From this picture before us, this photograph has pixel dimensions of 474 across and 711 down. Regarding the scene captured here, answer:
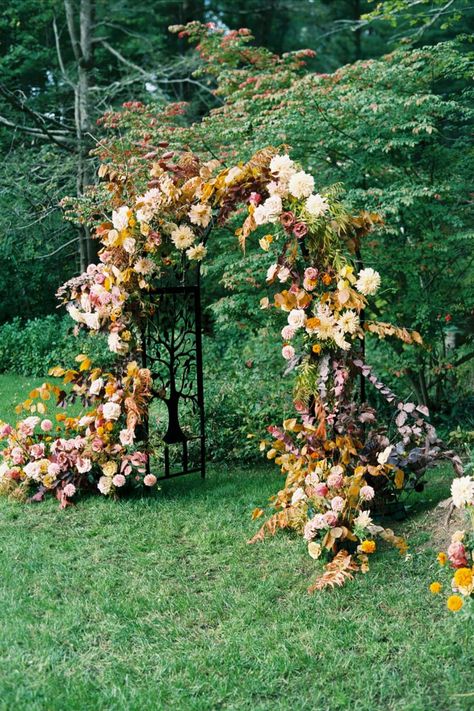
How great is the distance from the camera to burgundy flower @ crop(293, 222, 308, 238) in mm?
3902

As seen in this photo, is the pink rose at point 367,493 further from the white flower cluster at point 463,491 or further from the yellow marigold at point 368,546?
the white flower cluster at point 463,491

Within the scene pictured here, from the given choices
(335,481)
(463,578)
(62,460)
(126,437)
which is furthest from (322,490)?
(62,460)

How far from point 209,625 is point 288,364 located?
153 cm

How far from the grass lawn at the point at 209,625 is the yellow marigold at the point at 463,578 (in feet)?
1.04

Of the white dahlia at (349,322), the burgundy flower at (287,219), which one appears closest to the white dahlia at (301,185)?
the burgundy flower at (287,219)

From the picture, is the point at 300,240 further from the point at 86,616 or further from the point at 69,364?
the point at 69,364

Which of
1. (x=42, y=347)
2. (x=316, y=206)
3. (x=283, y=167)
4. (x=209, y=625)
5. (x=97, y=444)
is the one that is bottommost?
(x=209, y=625)

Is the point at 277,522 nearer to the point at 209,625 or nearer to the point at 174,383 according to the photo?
the point at 209,625

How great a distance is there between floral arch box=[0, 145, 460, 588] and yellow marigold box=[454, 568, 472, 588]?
862 mm

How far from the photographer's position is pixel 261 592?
137 inches

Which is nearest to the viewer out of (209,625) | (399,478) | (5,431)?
(209,625)

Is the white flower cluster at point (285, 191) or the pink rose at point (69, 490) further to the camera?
the pink rose at point (69, 490)

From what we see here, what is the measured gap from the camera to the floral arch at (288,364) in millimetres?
3830

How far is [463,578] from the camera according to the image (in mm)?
2666
